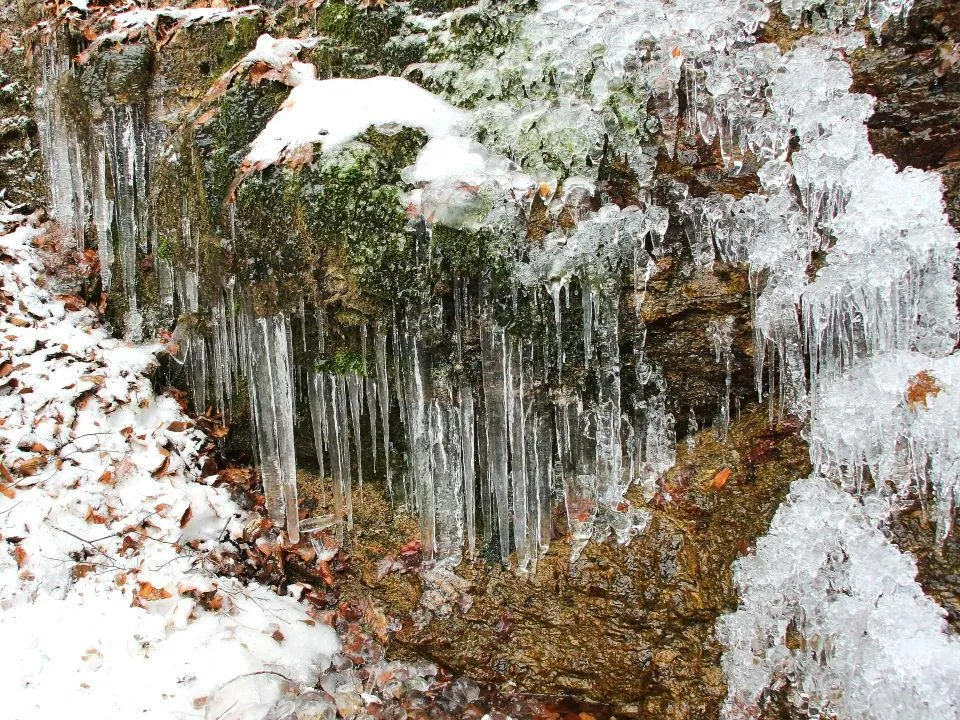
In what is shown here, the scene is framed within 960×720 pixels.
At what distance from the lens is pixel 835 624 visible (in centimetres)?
276

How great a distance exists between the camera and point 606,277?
115 inches

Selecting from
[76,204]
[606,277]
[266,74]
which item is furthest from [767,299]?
[76,204]

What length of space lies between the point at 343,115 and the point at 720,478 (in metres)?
2.68

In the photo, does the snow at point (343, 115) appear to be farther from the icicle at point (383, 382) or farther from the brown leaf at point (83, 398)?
the brown leaf at point (83, 398)

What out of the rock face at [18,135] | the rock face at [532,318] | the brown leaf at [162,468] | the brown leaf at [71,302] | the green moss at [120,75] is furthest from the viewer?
the rock face at [18,135]

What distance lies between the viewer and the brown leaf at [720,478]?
3.11m

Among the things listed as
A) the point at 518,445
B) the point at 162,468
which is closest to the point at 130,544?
the point at 162,468

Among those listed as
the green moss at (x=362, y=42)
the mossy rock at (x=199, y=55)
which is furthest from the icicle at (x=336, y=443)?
the mossy rock at (x=199, y=55)

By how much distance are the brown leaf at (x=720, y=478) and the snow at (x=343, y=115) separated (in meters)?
2.23

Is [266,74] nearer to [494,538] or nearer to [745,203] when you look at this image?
[745,203]

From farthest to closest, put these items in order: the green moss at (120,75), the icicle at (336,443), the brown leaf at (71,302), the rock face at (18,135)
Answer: the rock face at (18,135) < the brown leaf at (71,302) < the green moss at (120,75) < the icicle at (336,443)

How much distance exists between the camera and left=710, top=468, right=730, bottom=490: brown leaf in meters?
3.11

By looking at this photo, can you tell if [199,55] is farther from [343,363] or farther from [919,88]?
[919,88]

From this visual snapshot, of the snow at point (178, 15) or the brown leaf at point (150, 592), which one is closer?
the brown leaf at point (150, 592)
